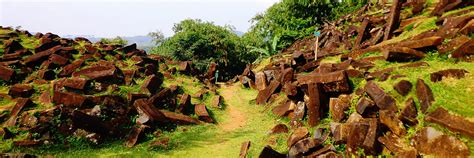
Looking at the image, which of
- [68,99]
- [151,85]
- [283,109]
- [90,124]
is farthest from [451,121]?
[151,85]

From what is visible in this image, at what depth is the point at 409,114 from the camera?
802cm

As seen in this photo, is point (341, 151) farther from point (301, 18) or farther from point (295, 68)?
point (301, 18)

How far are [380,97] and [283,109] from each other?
4.74 metres

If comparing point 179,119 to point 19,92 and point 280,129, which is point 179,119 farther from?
point 19,92

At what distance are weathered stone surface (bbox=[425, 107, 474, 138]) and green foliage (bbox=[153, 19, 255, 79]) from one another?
24.7 meters

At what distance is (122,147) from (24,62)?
846 cm

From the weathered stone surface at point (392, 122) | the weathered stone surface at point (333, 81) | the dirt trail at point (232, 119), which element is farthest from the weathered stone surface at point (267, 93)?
the weathered stone surface at point (392, 122)

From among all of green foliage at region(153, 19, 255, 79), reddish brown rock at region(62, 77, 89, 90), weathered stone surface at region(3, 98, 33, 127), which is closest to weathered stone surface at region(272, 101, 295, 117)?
reddish brown rock at region(62, 77, 89, 90)

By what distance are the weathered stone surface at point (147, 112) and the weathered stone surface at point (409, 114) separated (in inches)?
328

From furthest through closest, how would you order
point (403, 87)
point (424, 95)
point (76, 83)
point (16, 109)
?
point (76, 83)
point (16, 109)
point (403, 87)
point (424, 95)

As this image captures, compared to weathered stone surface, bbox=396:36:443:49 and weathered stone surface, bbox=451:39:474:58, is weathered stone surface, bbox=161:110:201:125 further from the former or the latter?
weathered stone surface, bbox=451:39:474:58

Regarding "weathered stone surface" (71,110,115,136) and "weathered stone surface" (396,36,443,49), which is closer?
"weathered stone surface" (396,36,443,49)

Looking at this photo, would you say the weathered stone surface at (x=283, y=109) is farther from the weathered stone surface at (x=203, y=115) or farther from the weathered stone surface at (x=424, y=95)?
the weathered stone surface at (x=424, y=95)

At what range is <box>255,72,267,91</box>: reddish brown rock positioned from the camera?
19.0 meters
